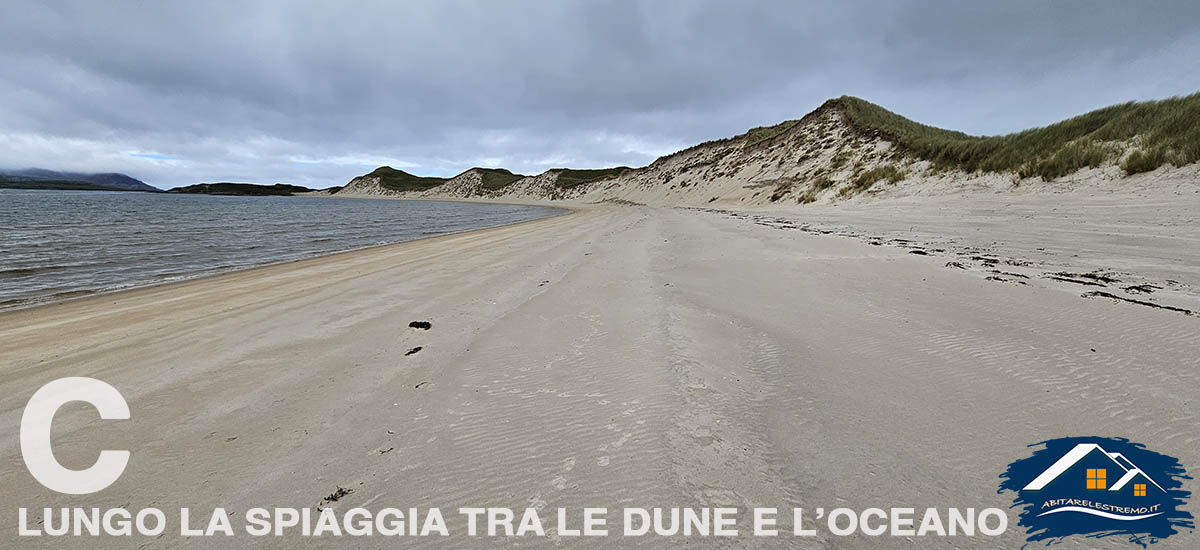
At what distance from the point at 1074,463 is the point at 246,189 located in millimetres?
217883

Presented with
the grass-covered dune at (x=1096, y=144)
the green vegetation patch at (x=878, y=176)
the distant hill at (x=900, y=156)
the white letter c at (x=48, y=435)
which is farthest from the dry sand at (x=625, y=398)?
the green vegetation patch at (x=878, y=176)

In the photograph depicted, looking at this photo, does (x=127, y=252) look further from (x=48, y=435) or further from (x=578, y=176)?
(x=578, y=176)

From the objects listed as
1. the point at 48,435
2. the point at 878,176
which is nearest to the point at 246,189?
the point at 878,176

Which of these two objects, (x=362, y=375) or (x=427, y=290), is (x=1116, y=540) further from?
(x=427, y=290)

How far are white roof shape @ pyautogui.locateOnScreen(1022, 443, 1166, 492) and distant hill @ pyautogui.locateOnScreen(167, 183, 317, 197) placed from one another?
193478 millimetres

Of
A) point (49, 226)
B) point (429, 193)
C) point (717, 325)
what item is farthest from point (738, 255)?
point (429, 193)

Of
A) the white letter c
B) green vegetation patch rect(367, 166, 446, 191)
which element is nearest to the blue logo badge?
the white letter c

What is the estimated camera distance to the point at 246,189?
171 meters

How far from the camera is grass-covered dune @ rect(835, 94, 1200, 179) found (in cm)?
1116

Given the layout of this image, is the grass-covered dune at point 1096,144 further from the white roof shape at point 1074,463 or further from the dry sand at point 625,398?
the white roof shape at point 1074,463

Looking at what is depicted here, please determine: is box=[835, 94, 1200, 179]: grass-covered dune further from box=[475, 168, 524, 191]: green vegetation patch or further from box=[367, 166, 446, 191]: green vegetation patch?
box=[367, 166, 446, 191]: green vegetation patch

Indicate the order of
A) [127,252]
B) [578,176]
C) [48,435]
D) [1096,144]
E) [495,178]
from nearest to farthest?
[48,435] → [127,252] → [1096,144] → [578,176] → [495,178]

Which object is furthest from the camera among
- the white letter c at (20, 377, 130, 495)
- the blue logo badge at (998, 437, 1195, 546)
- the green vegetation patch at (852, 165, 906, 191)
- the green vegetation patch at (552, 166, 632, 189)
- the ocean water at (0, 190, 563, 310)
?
the green vegetation patch at (552, 166, 632, 189)

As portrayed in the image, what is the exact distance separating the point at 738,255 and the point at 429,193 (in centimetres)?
13014
